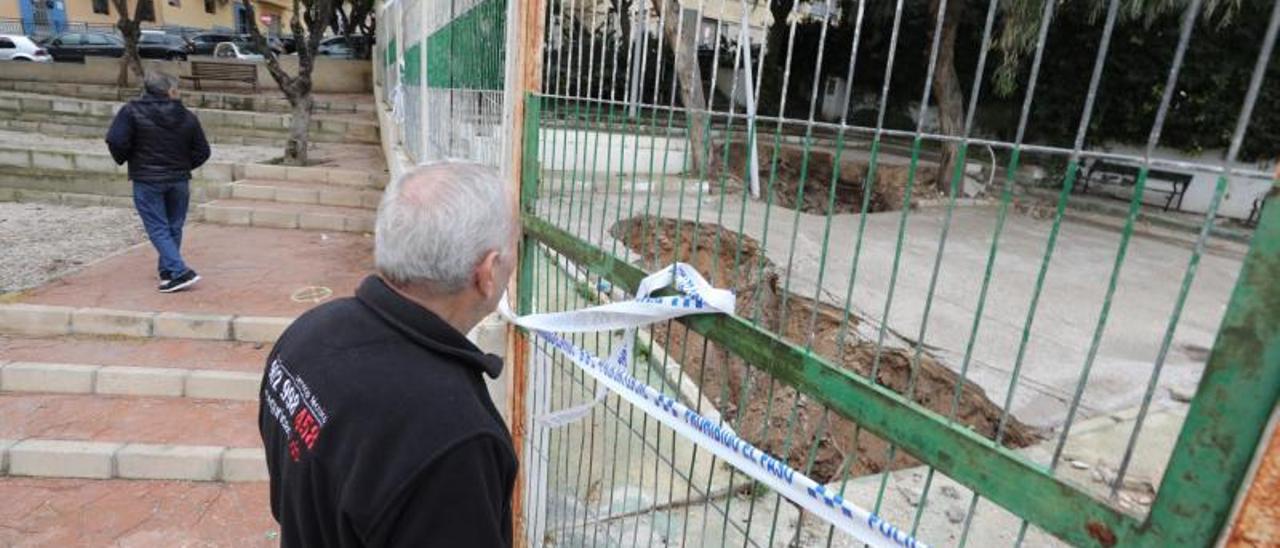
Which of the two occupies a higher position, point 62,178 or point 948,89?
point 948,89

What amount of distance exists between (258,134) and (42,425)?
427 inches

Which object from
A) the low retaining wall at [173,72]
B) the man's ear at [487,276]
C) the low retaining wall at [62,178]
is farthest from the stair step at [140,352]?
the low retaining wall at [173,72]

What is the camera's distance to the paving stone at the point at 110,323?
15.5 feet

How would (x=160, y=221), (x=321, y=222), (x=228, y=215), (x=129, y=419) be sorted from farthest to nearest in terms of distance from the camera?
(x=321, y=222)
(x=228, y=215)
(x=160, y=221)
(x=129, y=419)

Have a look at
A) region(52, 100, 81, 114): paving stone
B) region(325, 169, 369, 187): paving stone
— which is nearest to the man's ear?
region(325, 169, 369, 187): paving stone

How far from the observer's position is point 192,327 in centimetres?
479

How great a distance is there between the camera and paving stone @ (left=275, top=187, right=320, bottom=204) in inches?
333

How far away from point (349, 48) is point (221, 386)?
2467 centimetres

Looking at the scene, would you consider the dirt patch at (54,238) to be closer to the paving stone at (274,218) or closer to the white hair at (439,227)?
the paving stone at (274,218)

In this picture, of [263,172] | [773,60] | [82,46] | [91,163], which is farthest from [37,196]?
[82,46]

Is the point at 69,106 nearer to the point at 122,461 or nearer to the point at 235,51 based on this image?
the point at 235,51

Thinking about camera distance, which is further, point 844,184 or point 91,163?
point 844,184

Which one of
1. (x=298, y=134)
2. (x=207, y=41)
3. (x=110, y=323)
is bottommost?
(x=110, y=323)

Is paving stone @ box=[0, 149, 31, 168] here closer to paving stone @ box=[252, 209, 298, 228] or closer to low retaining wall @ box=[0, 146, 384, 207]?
low retaining wall @ box=[0, 146, 384, 207]
